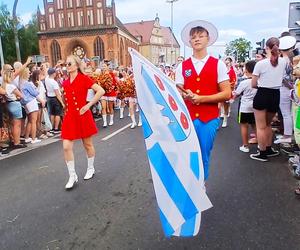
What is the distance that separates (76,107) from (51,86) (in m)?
5.56

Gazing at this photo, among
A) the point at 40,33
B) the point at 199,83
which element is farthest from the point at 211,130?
the point at 40,33

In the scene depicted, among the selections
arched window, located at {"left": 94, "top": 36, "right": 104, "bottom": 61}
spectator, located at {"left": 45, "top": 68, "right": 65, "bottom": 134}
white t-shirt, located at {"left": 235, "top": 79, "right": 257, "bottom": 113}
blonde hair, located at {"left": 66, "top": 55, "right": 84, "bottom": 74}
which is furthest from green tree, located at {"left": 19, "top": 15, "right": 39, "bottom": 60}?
blonde hair, located at {"left": 66, "top": 55, "right": 84, "bottom": 74}

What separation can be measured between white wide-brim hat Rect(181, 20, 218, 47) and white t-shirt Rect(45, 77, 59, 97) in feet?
23.2

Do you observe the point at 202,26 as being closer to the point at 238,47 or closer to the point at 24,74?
the point at 24,74

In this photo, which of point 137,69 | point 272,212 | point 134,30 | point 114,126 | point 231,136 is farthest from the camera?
point 134,30

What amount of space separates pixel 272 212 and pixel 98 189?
7.64 ft

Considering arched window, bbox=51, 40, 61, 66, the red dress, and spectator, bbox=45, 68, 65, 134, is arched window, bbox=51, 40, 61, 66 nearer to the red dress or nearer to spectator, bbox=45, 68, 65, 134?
spectator, bbox=45, 68, 65, 134

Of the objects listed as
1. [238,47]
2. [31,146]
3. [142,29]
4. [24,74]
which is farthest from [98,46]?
[31,146]

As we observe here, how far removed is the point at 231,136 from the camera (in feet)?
26.9

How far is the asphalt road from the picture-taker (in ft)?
10.7

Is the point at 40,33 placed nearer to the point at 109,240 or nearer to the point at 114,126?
the point at 114,126

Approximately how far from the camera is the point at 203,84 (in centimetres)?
342

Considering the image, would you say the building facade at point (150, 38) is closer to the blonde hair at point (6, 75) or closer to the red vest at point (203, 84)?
the blonde hair at point (6, 75)

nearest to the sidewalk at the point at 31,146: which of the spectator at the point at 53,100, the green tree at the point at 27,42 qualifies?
the spectator at the point at 53,100
